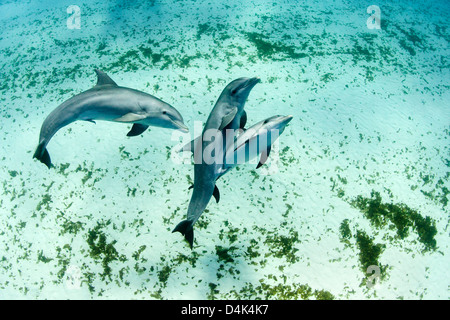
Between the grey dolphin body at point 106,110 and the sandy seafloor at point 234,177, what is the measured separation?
1564mm

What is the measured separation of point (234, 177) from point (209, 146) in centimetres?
192

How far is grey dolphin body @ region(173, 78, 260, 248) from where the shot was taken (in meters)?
3.12

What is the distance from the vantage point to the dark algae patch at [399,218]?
4.61m

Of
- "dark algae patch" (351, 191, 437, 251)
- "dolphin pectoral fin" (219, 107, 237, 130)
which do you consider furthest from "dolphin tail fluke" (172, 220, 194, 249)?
"dark algae patch" (351, 191, 437, 251)

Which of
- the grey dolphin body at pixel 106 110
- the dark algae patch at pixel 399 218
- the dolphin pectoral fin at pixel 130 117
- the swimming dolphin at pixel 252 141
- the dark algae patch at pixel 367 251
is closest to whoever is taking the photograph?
the swimming dolphin at pixel 252 141

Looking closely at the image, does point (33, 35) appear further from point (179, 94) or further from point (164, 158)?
point (164, 158)

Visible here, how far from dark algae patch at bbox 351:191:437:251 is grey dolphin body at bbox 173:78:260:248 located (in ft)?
11.2

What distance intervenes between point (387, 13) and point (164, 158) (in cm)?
1315

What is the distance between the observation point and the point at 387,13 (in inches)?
424

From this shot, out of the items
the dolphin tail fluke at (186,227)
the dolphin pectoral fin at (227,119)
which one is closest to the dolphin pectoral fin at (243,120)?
the dolphin pectoral fin at (227,119)

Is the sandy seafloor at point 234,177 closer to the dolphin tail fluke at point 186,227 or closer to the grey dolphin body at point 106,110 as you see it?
the dolphin tail fluke at point 186,227

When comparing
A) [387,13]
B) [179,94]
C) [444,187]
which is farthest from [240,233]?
[387,13]

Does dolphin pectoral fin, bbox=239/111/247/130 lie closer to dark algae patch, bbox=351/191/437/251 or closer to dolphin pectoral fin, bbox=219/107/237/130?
dolphin pectoral fin, bbox=219/107/237/130
